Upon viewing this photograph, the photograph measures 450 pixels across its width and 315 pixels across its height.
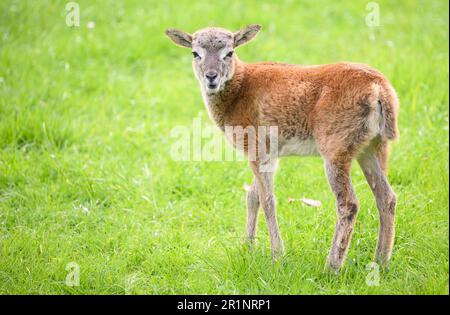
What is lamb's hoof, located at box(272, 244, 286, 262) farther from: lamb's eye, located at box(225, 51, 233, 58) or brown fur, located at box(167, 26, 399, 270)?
lamb's eye, located at box(225, 51, 233, 58)

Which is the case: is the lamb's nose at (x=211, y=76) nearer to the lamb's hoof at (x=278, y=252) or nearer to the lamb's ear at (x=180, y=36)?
the lamb's ear at (x=180, y=36)

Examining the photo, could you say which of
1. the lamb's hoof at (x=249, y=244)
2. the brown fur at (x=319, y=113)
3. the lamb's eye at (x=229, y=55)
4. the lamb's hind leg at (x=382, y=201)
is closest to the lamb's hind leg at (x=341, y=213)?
the brown fur at (x=319, y=113)

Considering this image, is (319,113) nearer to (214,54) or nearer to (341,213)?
(341,213)


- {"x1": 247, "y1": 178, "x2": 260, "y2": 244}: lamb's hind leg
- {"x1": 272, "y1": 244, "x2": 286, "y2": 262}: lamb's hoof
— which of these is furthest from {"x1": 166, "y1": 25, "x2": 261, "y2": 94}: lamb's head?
{"x1": 272, "y1": 244, "x2": 286, "y2": 262}: lamb's hoof

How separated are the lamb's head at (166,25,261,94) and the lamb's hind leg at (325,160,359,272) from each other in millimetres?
1288

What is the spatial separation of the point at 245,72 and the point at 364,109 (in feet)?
4.55

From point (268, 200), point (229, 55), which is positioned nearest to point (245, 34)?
point (229, 55)

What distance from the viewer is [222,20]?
32.7 ft

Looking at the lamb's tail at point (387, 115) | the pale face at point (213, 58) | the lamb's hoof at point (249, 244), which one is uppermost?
the pale face at point (213, 58)

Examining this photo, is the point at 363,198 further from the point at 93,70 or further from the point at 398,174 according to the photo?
the point at 93,70

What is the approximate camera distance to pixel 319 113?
512cm

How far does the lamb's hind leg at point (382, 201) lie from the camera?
5.27m

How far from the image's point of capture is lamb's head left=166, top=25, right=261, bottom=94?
5469 millimetres

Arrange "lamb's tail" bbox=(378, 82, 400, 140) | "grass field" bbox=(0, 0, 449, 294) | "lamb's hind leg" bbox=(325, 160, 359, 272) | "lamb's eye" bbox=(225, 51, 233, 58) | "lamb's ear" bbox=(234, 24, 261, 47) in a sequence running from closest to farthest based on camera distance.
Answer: "lamb's tail" bbox=(378, 82, 400, 140), "lamb's hind leg" bbox=(325, 160, 359, 272), "grass field" bbox=(0, 0, 449, 294), "lamb's eye" bbox=(225, 51, 233, 58), "lamb's ear" bbox=(234, 24, 261, 47)
